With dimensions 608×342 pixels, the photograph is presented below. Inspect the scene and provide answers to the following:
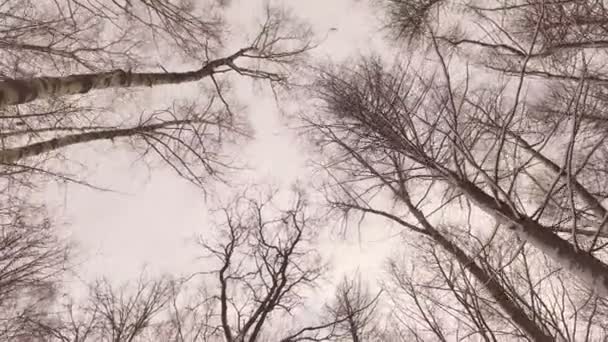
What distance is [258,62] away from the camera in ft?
22.6

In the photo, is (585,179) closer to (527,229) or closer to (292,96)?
(527,229)

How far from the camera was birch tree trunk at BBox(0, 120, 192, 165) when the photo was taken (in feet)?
16.0

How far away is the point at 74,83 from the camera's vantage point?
3.78 metres

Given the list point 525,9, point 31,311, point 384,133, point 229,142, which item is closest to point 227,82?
point 229,142

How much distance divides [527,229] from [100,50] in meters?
5.20

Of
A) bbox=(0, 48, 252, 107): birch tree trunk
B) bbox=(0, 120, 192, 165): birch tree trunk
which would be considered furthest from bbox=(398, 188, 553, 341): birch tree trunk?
bbox=(0, 120, 192, 165): birch tree trunk

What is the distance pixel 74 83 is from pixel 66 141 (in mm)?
2282

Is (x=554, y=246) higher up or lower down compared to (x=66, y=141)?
→ lower down

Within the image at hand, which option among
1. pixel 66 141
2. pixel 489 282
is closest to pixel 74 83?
pixel 66 141

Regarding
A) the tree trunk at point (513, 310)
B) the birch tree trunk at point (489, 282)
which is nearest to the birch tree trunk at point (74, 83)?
the birch tree trunk at point (489, 282)

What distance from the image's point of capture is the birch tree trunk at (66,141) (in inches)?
192

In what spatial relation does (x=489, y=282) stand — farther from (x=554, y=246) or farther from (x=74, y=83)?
(x=74, y=83)

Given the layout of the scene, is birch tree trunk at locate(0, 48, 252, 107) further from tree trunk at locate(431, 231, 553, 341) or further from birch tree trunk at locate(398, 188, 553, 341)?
tree trunk at locate(431, 231, 553, 341)

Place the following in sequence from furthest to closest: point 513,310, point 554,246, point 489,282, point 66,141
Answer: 1. point 66,141
2. point 489,282
3. point 513,310
4. point 554,246
